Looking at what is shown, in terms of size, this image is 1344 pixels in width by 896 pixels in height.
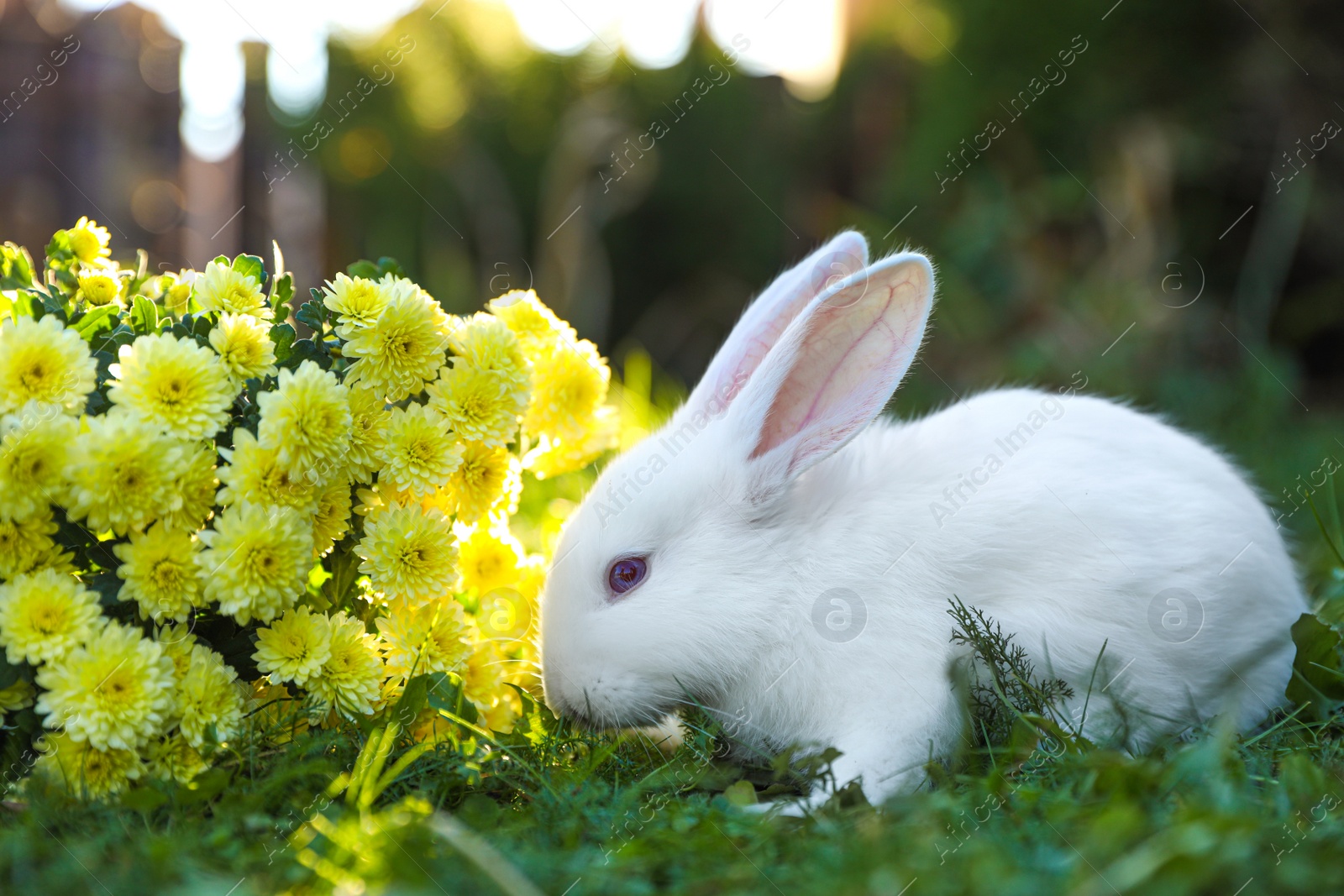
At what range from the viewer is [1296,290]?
677 cm

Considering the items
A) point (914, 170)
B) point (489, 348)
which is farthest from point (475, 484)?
point (914, 170)

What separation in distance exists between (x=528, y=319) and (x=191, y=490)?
1.04m

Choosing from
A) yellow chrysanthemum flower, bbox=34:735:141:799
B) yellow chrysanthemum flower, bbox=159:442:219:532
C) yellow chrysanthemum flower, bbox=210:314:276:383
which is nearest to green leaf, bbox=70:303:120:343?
yellow chrysanthemum flower, bbox=210:314:276:383

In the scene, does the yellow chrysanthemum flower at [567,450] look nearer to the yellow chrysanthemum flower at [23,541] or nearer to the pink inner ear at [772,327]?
the pink inner ear at [772,327]

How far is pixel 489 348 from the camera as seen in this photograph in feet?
8.27

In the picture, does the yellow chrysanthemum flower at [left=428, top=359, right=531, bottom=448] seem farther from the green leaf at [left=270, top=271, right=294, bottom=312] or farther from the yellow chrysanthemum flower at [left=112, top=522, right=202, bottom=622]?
the yellow chrysanthemum flower at [left=112, top=522, right=202, bottom=622]

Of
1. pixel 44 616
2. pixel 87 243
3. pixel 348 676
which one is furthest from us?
pixel 87 243

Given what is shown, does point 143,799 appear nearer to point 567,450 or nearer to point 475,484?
point 475,484

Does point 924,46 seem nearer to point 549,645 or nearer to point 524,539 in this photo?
point 524,539

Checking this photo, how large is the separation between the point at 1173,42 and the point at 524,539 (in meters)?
5.13

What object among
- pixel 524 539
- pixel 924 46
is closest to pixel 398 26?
pixel 924 46

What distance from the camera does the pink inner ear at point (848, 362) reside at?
2.64 m

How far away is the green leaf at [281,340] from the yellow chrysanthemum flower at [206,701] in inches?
26.0

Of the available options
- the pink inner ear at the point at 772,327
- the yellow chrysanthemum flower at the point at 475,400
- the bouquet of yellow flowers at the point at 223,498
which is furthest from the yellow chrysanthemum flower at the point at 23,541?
the pink inner ear at the point at 772,327
